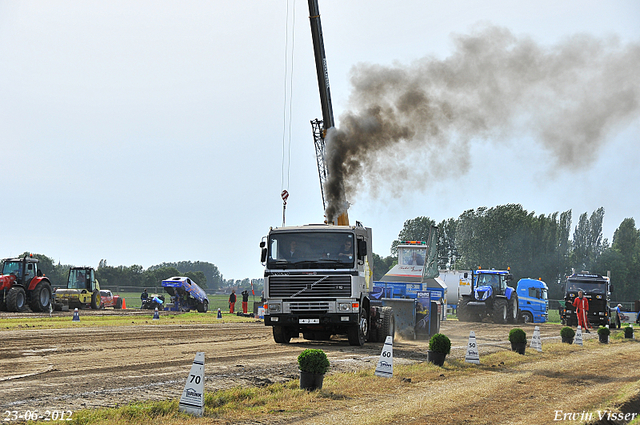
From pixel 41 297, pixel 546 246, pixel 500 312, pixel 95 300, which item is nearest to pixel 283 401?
pixel 41 297

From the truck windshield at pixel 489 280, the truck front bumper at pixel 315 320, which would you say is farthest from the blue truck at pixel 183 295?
the truck front bumper at pixel 315 320

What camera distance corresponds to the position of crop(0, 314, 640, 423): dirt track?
31.8ft

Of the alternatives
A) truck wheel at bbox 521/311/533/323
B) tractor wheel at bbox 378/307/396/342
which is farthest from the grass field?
truck wheel at bbox 521/311/533/323

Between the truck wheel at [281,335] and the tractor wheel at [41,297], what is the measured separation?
2061cm

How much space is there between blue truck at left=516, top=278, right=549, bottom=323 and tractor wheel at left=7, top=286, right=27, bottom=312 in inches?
1231

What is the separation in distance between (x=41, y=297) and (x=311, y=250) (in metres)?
23.5

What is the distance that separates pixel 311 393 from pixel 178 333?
1299cm

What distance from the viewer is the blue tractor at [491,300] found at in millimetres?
38875

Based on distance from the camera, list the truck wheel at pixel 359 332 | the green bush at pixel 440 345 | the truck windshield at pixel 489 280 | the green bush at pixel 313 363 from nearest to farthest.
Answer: the green bush at pixel 313 363, the green bush at pixel 440 345, the truck wheel at pixel 359 332, the truck windshield at pixel 489 280

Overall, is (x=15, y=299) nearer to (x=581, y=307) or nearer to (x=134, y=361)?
(x=134, y=361)

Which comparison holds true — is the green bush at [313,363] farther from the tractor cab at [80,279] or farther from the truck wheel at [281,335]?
the tractor cab at [80,279]

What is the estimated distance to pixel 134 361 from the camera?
45.5 feet

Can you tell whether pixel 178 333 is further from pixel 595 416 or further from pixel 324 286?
pixel 595 416

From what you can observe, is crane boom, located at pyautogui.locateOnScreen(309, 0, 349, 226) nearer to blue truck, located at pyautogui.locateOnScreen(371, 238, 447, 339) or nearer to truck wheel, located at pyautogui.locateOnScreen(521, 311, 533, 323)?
blue truck, located at pyautogui.locateOnScreen(371, 238, 447, 339)
